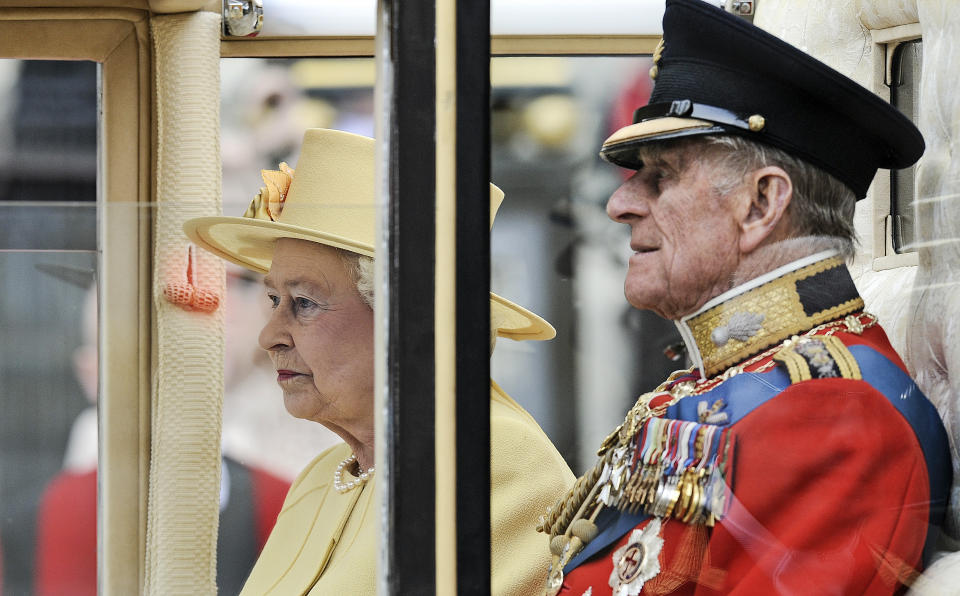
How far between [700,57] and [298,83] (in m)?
0.52

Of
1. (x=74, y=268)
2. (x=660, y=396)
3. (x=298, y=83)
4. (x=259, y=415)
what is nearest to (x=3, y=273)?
(x=74, y=268)

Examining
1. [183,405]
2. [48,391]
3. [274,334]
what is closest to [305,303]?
[274,334]

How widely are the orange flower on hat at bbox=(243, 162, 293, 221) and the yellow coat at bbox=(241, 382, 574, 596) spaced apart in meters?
0.30

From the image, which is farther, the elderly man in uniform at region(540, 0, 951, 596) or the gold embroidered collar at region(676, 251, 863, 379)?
the gold embroidered collar at region(676, 251, 863, 379)

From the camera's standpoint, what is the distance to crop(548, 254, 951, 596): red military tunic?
122cm

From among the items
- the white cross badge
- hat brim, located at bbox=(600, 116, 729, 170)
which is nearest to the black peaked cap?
hat brim, located at bbox=(600, 116, 729, 170)

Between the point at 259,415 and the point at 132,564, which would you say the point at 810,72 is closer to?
the point at 259,415

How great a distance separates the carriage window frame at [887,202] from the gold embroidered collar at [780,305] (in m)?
0.05

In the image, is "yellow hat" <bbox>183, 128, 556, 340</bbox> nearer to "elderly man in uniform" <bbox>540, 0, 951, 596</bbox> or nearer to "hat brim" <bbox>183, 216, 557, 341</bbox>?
"hat brim" <bbox>183, 216, 557, 341</bbox>

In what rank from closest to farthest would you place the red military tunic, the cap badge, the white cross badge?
the red military tunic < the white cross badge < the cap badge

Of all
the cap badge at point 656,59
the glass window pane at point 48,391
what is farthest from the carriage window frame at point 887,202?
the glass window pane at point 48,391

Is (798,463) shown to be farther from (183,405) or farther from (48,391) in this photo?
(48,391)

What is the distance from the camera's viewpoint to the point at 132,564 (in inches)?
53.0

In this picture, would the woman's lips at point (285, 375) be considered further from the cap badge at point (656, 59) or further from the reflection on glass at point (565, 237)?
the cap badge at point (656, 59)
